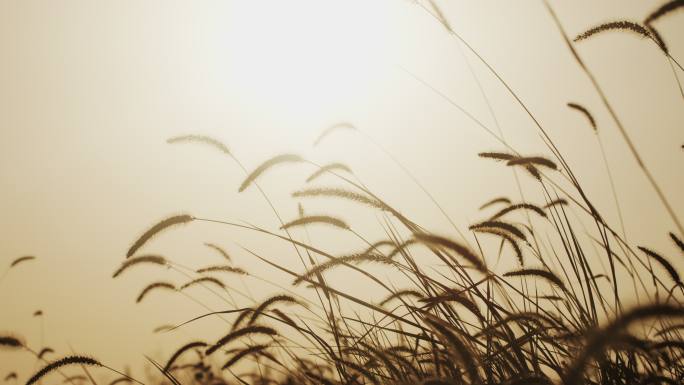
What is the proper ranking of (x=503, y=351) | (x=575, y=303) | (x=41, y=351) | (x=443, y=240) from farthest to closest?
(x=41, y=351) → (x=575, y=303) → (x=503, y=351) → (x=443, y=240)

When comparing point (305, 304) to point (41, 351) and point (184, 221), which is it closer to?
point (184, 221)

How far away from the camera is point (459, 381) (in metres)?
1.78

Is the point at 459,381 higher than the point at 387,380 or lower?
higher

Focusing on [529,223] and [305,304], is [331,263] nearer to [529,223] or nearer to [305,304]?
[305,304]

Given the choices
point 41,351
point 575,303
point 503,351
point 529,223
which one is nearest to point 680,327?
point 575,303

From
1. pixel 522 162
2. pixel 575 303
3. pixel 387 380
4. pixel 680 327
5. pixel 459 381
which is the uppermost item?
pixel 522 162

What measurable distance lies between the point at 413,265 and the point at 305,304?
2.09 feet

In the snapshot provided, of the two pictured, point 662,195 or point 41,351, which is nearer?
point 662,195

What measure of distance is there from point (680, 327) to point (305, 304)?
1763 mm

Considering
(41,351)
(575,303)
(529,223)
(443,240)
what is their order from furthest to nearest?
1. (41,351)
2. (529,223)
3. (575,303)
4. (443,240)

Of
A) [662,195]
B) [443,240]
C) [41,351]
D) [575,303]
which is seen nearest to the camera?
[443,240]

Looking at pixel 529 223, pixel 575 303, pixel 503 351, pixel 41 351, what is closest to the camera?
pixel 503 351

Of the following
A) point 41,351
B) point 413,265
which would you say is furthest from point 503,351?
point 41,351

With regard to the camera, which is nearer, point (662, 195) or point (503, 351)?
point (503, 351)
